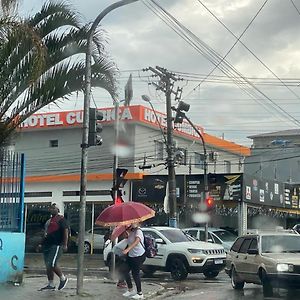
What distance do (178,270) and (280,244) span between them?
189 inches

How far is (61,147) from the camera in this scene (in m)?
40.1

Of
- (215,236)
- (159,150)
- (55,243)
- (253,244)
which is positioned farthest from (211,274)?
(159,150)

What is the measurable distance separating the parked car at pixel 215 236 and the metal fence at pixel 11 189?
11.9m

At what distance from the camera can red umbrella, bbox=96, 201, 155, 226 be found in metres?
13.9

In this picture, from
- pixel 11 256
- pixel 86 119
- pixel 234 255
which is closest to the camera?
pixel 86 119

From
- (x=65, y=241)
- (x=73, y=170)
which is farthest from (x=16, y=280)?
(x=73, y=170)

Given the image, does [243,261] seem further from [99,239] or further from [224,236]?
[99,239]

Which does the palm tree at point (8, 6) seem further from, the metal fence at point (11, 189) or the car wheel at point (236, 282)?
the car wheel at point (236, 282)

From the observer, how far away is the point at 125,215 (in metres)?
13.9

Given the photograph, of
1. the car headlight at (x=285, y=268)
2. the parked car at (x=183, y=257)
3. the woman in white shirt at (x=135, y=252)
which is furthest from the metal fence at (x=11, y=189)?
the parked car at (x=183, y=257)

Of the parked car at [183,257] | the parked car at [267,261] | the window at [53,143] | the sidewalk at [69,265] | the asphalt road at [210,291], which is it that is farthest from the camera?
the window at [53,143]

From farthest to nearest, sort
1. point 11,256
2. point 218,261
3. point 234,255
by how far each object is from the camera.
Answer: point 218,261 < point 234,255 < point 11,256

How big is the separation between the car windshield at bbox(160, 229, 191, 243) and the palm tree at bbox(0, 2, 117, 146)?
22.3ft

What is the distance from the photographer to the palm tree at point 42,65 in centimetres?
1259
